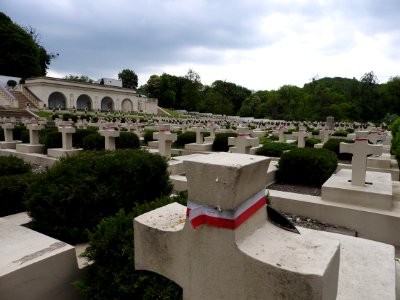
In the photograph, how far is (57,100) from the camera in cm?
5478

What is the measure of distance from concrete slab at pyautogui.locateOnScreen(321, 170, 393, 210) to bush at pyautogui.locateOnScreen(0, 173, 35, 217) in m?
5.17

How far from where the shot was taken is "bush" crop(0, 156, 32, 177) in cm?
600

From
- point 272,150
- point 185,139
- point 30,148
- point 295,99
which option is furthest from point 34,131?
point 295,99

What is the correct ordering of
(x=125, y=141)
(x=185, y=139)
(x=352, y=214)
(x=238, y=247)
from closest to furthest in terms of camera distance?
(x=238, y=247) → (x=352, y=214) → (x=125, y=141) → (x=185, y=139)

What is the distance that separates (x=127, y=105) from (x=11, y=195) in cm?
6147

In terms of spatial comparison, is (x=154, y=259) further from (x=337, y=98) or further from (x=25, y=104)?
(x=337, y=98)

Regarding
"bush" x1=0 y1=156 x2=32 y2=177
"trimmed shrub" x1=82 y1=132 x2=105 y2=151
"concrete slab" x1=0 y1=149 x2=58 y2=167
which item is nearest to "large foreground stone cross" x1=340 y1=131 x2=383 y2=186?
"bush" x1=0 y1=156 x2=32 y2=177

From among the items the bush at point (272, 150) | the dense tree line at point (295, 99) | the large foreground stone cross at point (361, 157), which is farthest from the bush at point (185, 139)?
the dense tree line at point (295, 99)

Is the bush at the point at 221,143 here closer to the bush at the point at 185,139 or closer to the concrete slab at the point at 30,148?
the bush at the point at 185,139

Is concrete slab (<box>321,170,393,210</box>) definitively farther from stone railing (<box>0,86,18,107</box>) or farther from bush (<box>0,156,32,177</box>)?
stone railing (<box>0,86,18,107</box>)

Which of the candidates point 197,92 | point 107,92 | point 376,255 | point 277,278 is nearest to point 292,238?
point 277,278

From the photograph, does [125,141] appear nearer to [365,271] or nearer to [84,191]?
[84,191]

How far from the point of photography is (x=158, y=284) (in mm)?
2326

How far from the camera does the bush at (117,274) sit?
7.60 ft
